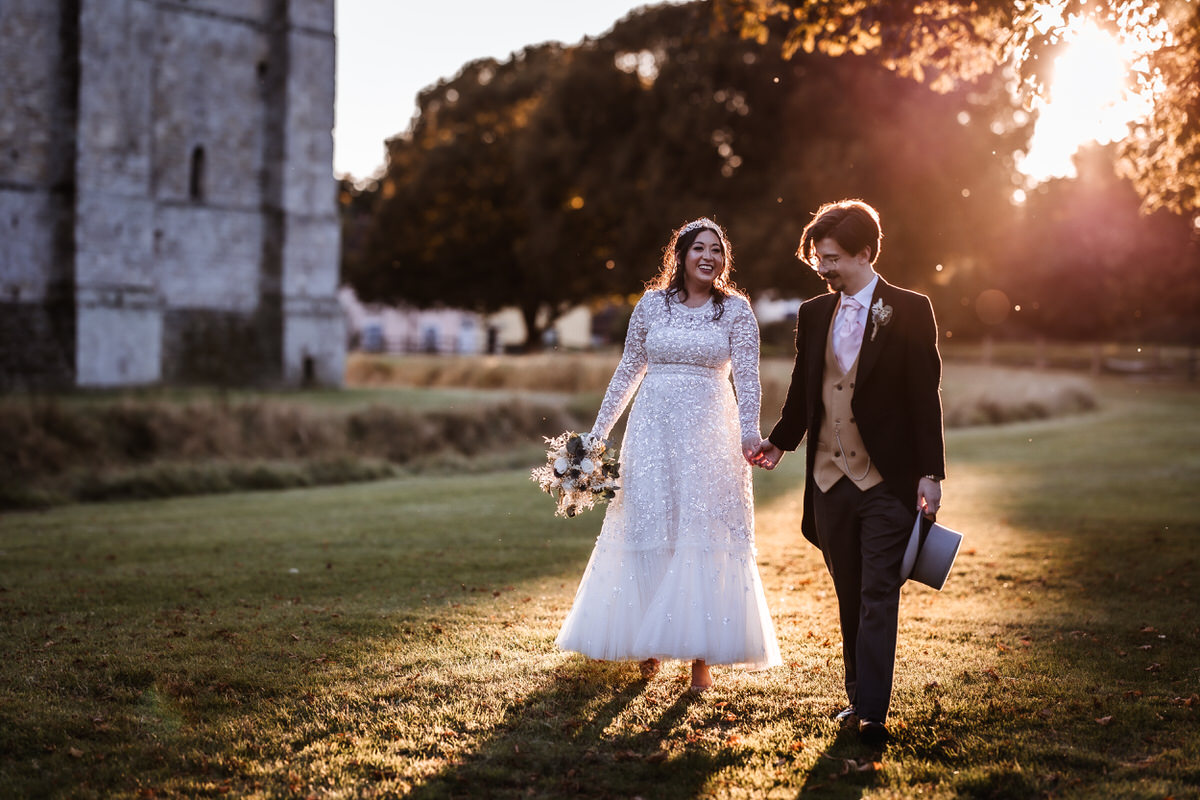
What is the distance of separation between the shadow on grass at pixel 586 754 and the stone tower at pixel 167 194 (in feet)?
80.9

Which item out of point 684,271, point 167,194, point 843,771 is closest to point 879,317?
point 684,271

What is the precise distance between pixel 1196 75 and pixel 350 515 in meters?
9.53

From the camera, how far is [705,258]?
563 cm

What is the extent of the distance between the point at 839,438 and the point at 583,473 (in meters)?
1.34

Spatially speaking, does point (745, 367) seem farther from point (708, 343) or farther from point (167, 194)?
point (167, 194)

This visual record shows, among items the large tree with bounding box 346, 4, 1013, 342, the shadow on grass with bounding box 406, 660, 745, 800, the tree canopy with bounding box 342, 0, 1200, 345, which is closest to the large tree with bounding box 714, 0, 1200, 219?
the shadow on grass with bounding box 406, 660, 745, 800

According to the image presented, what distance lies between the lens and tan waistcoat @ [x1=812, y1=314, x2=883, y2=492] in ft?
16.1

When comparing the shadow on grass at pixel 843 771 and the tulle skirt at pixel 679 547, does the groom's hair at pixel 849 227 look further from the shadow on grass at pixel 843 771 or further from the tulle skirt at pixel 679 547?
the shadow on grass at pixel 843 771

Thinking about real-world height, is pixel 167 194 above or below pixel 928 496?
above

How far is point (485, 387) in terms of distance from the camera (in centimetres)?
2909

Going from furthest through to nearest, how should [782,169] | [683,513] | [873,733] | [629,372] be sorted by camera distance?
1. [782,169]
2. [629,372]
3. [683,513]
4. [873,733]

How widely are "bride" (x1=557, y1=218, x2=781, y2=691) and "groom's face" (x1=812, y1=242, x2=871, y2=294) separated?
2.38ft

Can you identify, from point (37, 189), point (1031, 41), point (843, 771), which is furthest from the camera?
point (37, 189)

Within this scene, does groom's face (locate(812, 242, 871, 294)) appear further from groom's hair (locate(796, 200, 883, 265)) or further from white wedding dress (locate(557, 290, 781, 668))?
white wedding dress (locate(557, 290, 781, 668))
